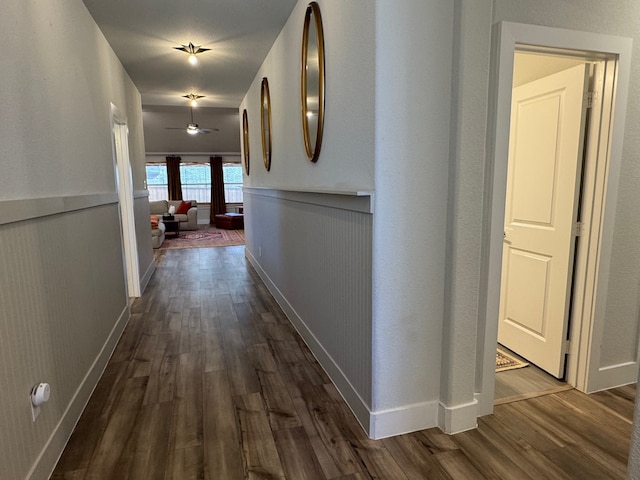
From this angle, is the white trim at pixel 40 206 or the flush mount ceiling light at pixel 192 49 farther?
the flush mount ceiling light at pixel 192 49

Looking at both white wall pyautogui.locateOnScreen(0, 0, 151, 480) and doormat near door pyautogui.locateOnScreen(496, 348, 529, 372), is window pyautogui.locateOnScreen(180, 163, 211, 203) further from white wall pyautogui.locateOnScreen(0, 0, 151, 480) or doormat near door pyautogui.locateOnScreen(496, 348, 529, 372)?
doormat near door pyautogui.locateOnScreen(496, 348, 529, 372)

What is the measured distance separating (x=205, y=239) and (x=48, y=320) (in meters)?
7.00

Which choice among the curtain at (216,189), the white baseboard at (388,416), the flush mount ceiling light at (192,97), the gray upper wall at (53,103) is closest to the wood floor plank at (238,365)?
the white baseboard at (388,416)

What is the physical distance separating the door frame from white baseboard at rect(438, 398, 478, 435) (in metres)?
0.12

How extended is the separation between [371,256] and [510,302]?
5.29 ft

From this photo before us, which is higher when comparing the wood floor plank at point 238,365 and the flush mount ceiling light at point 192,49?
the flush mount ceiling light at point 192,49

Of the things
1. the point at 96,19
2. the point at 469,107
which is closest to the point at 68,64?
the point at 96,19

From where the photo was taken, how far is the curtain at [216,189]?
11500mm

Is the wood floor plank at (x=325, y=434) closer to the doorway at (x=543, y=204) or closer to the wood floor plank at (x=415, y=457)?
the wood floor plank at (x=415, y=457)

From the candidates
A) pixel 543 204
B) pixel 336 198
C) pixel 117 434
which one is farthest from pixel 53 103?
pixel 543 204

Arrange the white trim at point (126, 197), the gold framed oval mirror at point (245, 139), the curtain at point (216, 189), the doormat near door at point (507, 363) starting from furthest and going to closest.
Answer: the curtain at point (216, 189), the gold framed oval mirror at point (245, 139), the white trim at point (126, 197), the doormat near door at point (507, 363)

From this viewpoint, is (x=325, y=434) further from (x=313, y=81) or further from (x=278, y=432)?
(x=313, y=81)

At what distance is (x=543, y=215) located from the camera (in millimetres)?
2391

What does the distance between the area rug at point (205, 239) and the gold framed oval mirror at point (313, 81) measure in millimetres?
5461
